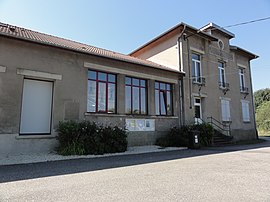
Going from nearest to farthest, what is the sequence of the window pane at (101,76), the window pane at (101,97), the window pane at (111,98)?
the window pane at (101,97)
the window pane at (101,76)
the window pane at (111,98)

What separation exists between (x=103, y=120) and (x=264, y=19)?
929 cm

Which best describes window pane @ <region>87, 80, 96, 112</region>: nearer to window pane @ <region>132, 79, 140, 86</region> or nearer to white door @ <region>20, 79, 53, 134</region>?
white door @ <region>20, 79, 53, 134</region>

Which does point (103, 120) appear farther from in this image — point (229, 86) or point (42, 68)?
point (229, 86)

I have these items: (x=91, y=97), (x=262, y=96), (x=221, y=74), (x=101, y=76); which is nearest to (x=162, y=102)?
(x=101, y=76)

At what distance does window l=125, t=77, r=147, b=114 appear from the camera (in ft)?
39.9

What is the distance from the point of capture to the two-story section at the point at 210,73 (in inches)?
597

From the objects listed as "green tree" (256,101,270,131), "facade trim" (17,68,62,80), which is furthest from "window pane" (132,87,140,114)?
"green tree" (256,101,270,131)

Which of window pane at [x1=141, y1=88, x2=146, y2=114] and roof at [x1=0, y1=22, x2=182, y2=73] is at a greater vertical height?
roof at [x1=0, y1=22, x2=182, y2=73]

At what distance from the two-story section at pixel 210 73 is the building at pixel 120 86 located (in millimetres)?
78

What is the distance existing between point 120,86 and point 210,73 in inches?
344

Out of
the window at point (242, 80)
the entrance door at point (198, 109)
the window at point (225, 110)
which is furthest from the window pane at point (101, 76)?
the window at point (242, 80)

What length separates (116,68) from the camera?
1167cm

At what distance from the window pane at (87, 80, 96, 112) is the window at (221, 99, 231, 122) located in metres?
11.2

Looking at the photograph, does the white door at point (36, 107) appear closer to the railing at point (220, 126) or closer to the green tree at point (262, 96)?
the railing at point (220, 126)
